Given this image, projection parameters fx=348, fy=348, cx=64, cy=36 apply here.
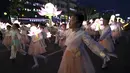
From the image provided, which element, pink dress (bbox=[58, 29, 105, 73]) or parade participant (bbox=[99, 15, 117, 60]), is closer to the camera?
pink dress (bbox=[58, 29, 105, 73])

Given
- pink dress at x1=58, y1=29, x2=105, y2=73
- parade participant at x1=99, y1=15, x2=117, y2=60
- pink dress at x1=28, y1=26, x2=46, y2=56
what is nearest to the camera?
pink dress at x1=58, y1=29, x2=105, y2=73

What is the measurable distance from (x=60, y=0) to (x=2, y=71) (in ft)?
470

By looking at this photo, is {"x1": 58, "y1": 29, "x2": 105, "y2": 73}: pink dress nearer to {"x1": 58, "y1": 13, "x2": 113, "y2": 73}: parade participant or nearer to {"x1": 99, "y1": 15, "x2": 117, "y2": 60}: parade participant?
{"x1": 58, "y1": 13, "x2": 113, "y2": 73}: parade participant

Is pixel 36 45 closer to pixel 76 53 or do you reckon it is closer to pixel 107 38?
pixel 107 38

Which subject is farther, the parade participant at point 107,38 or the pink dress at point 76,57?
the parade participant at point 107,38

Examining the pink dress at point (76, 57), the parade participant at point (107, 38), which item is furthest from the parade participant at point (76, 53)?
the parade participant at point (107, 38)

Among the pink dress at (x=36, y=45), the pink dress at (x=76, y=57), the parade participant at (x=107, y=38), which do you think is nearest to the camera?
the pink dress at (x=76, y=57)

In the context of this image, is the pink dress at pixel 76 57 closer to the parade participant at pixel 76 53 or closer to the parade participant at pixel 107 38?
the parade participant at pixel 76 53

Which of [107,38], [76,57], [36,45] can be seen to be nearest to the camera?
[76,57]

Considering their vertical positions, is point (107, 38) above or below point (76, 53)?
below

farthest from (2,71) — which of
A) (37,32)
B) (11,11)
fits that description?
(11,11)

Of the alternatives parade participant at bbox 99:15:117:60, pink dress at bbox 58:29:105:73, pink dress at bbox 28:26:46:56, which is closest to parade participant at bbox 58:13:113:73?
pink dress at bbox 58:29:105:73

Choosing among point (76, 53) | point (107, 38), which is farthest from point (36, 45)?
point (76, 53)

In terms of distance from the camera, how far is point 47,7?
82.4 feet
